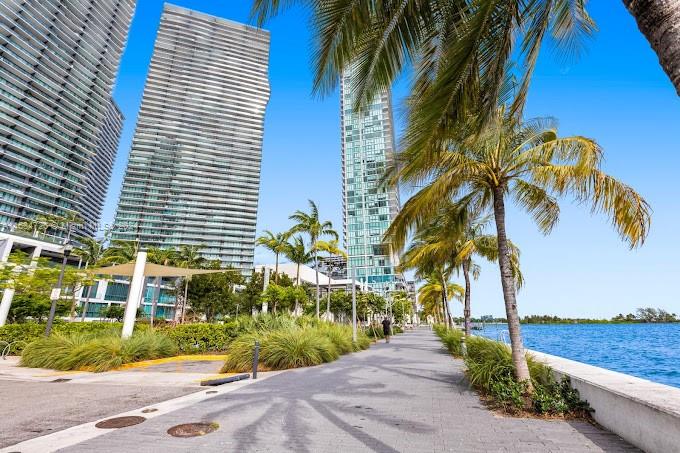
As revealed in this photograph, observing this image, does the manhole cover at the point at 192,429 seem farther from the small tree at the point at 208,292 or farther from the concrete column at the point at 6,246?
the small tree at the point at 208,292

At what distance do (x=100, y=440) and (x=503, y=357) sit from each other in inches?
303

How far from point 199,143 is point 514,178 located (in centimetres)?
15410

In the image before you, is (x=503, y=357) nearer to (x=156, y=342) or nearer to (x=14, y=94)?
(x=156, y=342)

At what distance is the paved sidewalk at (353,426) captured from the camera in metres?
3.91

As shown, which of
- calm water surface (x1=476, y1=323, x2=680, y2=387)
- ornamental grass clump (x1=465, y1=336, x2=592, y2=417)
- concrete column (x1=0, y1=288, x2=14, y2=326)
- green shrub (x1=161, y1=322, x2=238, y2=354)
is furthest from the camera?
concrete column (x1=0, y1=288, x2=14, y2=326)

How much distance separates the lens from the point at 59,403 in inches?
240

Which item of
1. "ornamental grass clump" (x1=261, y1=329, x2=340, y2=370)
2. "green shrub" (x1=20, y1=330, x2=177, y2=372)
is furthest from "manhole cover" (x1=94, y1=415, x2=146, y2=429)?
"green shrub" (x1=20, y1=330, x2=177, y2=372)

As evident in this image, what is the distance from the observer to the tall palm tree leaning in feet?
16.7

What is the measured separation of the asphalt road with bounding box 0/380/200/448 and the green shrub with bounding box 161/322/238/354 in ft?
23.1

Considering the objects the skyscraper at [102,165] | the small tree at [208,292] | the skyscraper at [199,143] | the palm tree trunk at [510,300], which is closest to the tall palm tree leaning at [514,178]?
the palm tree trunk at [510,300]

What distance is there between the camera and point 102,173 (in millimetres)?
139750

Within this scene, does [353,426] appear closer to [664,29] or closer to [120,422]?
[120,422]

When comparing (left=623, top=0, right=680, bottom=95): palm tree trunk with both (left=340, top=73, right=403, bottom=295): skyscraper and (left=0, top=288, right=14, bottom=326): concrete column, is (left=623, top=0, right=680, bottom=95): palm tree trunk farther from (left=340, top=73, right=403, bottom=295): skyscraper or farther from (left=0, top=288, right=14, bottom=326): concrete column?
(left=340, top=73, right=403, bottom=295): skyscraper

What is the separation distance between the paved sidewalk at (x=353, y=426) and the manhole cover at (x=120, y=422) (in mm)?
221
